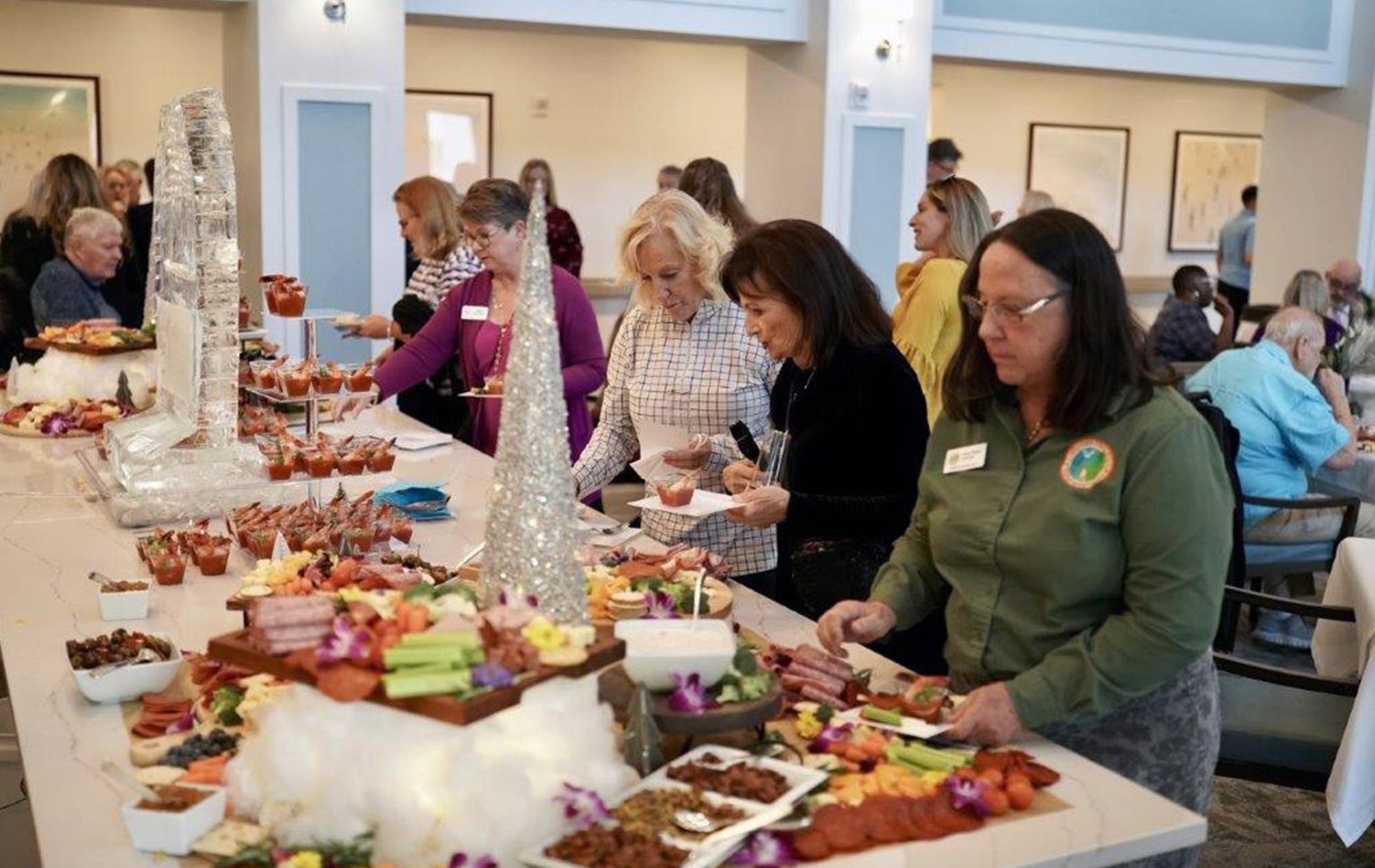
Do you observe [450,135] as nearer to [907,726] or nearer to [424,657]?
[907,726]

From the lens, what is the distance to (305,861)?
60.7 inches

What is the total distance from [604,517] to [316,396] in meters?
0.86

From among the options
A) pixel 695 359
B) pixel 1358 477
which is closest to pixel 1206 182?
pixel 1358 477

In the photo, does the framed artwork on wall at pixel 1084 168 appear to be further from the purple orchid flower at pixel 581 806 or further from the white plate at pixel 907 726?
the purple orchid flower at pixel 581 806

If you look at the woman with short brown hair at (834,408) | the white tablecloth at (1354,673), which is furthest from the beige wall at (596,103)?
the woman with short brown hair at (834,408)

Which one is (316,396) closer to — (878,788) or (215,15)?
(878,788)

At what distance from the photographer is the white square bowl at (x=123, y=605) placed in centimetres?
250

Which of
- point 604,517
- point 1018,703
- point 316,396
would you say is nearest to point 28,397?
point 316,396

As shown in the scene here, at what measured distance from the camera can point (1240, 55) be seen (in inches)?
415

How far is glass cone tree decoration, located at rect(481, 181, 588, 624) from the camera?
5.89 feet

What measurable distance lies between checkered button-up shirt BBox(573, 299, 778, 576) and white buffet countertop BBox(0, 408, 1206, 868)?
470 millimetres

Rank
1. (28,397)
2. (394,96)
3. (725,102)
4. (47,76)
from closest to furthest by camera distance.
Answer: (28,397) < (394,96) < (47,76) < (725,102)

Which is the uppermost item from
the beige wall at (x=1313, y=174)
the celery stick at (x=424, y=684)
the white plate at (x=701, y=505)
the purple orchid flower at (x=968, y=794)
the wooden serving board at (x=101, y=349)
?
the beige wall at (x=1313, y=174)

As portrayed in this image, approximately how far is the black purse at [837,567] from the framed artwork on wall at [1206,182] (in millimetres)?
12423
